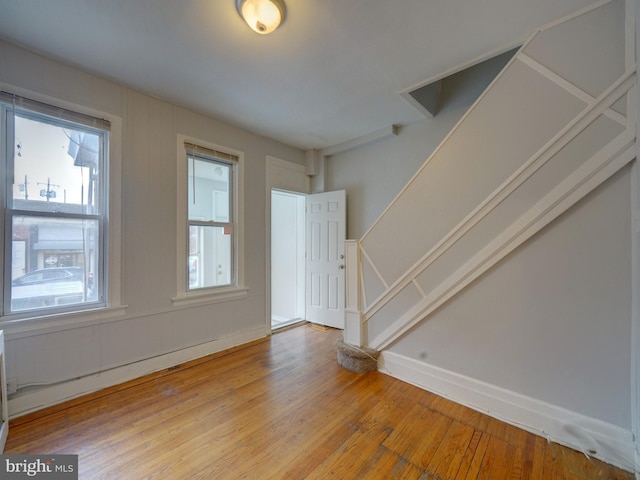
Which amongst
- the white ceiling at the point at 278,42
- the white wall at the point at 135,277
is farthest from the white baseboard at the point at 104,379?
the white ceiling at the point at 278,42

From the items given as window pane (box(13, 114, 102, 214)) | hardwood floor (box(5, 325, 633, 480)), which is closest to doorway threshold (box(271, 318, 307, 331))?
hardwood floor (box(5, 325, 633, 480))

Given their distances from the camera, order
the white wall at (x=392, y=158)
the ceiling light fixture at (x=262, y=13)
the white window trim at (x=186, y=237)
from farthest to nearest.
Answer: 1. the white wall at (x=392, y=158)
2. the white window trim at (x=186, y=237)
3. the ceiling light fixture at (x=262, y=13)

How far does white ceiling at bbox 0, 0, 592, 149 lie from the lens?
5.46 ft

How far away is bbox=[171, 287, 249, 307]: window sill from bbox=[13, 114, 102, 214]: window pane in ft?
3.72

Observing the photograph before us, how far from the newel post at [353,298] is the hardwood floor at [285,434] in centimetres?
38

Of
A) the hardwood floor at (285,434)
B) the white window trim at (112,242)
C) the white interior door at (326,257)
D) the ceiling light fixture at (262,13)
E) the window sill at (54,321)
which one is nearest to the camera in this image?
the hardwood floor at (285,434)

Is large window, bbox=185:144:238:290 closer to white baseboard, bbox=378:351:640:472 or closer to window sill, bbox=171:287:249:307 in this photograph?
window sill, bbox=171:287:249:307

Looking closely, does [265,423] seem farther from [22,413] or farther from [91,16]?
[91,16]

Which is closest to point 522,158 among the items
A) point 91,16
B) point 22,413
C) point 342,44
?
point 342,44

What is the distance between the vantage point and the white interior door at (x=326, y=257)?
12.7 ft

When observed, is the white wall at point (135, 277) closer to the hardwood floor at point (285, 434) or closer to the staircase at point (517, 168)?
the hardwood floor at point (285, 434)

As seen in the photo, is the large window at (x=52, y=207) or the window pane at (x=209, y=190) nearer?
the large window at (x=52, y=207)

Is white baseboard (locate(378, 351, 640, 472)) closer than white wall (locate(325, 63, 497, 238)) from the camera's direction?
Yes

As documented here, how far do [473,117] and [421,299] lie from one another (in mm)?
1509
